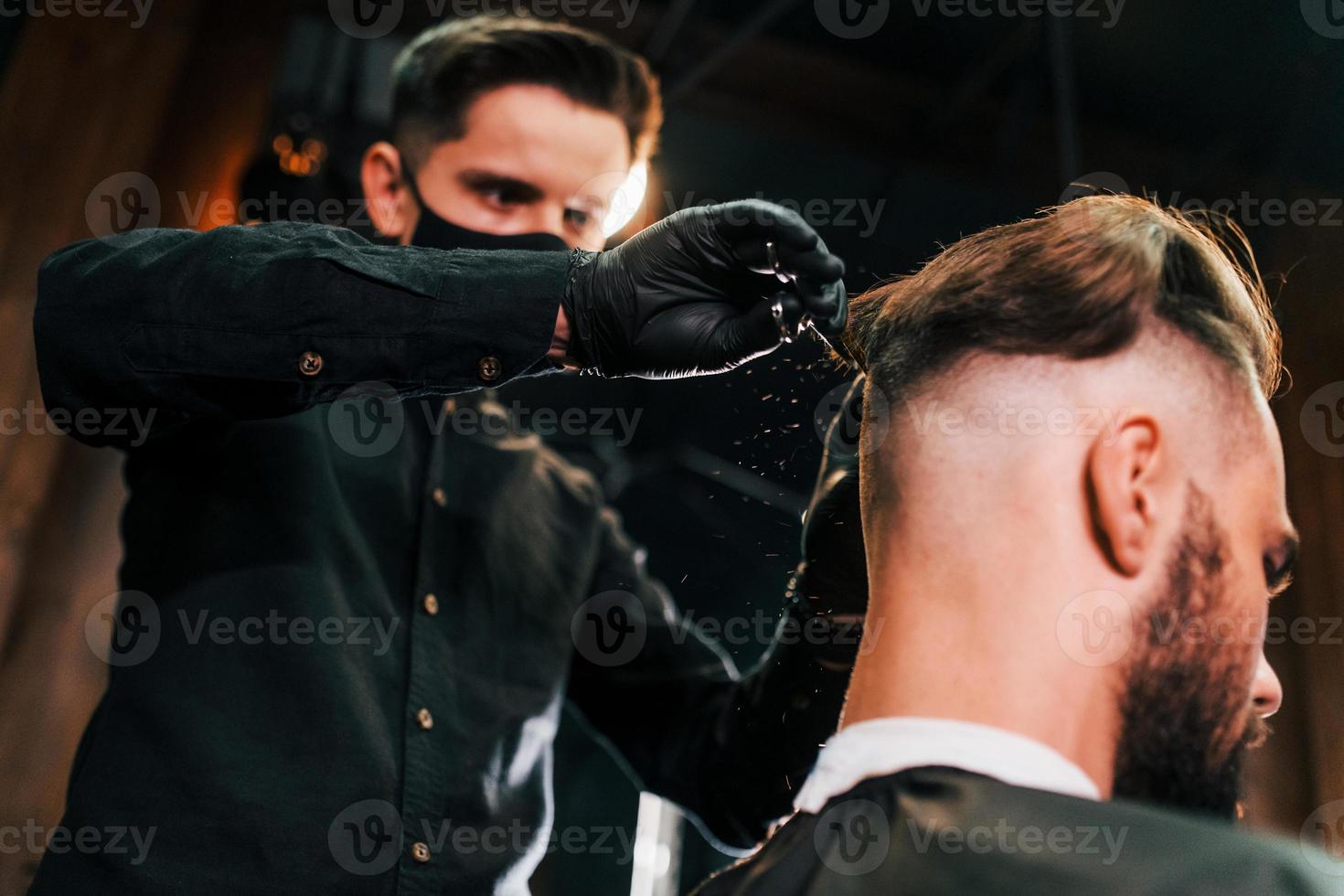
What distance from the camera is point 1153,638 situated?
88 cm

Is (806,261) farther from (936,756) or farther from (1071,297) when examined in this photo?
(936,756)

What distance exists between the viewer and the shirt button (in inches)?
42.8

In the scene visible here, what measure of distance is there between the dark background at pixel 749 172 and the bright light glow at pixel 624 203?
106 mm

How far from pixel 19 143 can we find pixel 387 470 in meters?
1.61

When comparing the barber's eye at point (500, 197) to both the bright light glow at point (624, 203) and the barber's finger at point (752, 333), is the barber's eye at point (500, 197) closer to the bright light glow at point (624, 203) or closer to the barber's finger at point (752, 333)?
the bright light glow at point (624, 203)

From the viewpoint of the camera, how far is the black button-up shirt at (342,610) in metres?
1.10

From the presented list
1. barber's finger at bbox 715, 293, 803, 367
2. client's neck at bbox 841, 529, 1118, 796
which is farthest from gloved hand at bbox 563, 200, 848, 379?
client's neck at bbox 841, 529, 1118, 796

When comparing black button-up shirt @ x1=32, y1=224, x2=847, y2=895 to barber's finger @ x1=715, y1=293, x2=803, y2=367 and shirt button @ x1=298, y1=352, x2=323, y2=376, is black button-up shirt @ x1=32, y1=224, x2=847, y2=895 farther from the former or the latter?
barber's finger @ x1=715, y1=293, x2=803, y2=367

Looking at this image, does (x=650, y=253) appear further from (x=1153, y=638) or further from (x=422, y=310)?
(x=1153, y=638)

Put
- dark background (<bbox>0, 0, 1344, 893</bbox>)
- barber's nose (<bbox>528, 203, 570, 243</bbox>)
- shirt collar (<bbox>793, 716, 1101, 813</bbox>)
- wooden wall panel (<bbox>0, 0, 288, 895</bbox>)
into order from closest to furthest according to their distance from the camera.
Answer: shirt collar (<bbox>793, 716, 1101, 813</bbox>), dark background (<bbox>0, 0, 1344, 893</bbox>), barber's nose (<bbox>528, 203, 570, 243</bbox>), wooden wall panel (<bbox>0, 0, 288, 895</bbox>)

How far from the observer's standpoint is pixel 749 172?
3.83 meters

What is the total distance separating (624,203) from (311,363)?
0.87 meters

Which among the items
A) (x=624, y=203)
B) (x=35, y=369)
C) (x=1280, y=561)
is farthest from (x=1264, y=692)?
(x=35, y=369)

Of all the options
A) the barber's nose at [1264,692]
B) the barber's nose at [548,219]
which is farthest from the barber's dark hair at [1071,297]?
the barber's nose at [548,219]
